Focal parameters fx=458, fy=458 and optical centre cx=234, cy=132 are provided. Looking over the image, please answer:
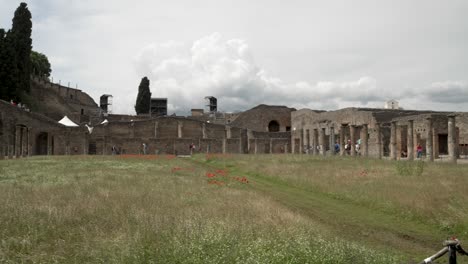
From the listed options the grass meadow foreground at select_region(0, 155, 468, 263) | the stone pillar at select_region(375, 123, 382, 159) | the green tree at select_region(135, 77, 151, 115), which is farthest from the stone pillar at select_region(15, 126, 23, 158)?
the green tree at select_region(135, 77, 151, 115)

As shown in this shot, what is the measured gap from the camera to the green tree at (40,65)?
3050 inches

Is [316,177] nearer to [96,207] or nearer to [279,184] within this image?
[279,184]

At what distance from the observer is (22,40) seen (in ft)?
168

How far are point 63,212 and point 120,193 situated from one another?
11.4 feet

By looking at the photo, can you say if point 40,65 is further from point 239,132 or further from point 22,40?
point 239,132

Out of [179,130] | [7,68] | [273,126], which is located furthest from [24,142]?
[273,126]

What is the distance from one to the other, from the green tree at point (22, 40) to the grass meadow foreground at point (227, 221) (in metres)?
39.5

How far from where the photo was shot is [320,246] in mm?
6727

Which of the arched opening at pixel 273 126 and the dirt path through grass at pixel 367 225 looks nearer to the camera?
the dirt path through grass at pixel 367 225

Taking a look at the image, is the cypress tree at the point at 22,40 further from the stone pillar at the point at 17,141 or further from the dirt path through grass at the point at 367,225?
the dirt path through grass at the point at 367,225

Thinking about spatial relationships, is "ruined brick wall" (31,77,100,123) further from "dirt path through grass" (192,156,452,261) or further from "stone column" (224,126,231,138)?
"dirt path through grass" (192,156,452,261)

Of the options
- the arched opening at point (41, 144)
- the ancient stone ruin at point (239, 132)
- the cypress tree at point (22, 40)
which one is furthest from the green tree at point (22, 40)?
the arched opening at point (41, 144)

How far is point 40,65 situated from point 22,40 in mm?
31705

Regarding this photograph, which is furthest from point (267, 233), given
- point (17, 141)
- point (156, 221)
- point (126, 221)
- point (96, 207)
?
point (17, 141)
